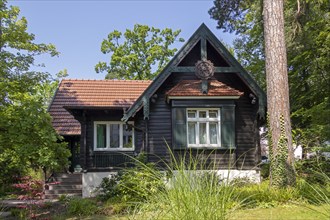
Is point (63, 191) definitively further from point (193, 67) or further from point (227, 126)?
point (193, 67)

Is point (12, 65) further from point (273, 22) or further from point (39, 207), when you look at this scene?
point (273, 22)

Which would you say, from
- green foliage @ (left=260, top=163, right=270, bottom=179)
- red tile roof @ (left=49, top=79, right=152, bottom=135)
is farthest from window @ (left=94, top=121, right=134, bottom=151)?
green foliage @ (left=260, top=163, right=270, bottom=179)

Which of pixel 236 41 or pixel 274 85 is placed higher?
pixel 236 41

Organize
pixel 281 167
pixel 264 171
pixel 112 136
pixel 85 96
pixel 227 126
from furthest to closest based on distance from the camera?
pixel 85 96, pixel 112 136, pixel 264 171, pixel 227 126, pixel 281 167

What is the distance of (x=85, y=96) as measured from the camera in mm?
17484

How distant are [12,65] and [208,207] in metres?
10.3

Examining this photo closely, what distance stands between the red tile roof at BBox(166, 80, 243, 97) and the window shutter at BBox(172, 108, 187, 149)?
69 centimetres

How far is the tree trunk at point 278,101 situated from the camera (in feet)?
34.8

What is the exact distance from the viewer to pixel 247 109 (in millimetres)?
14727

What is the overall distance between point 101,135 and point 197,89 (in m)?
4.97

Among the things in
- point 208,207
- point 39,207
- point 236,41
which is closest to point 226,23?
point 236,41

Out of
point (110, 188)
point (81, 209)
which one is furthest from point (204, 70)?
point (81, 209)

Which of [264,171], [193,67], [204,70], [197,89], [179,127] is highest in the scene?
[193,67]

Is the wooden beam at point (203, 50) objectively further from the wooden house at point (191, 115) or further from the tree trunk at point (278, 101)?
the tree trunk at point (278, 101)
